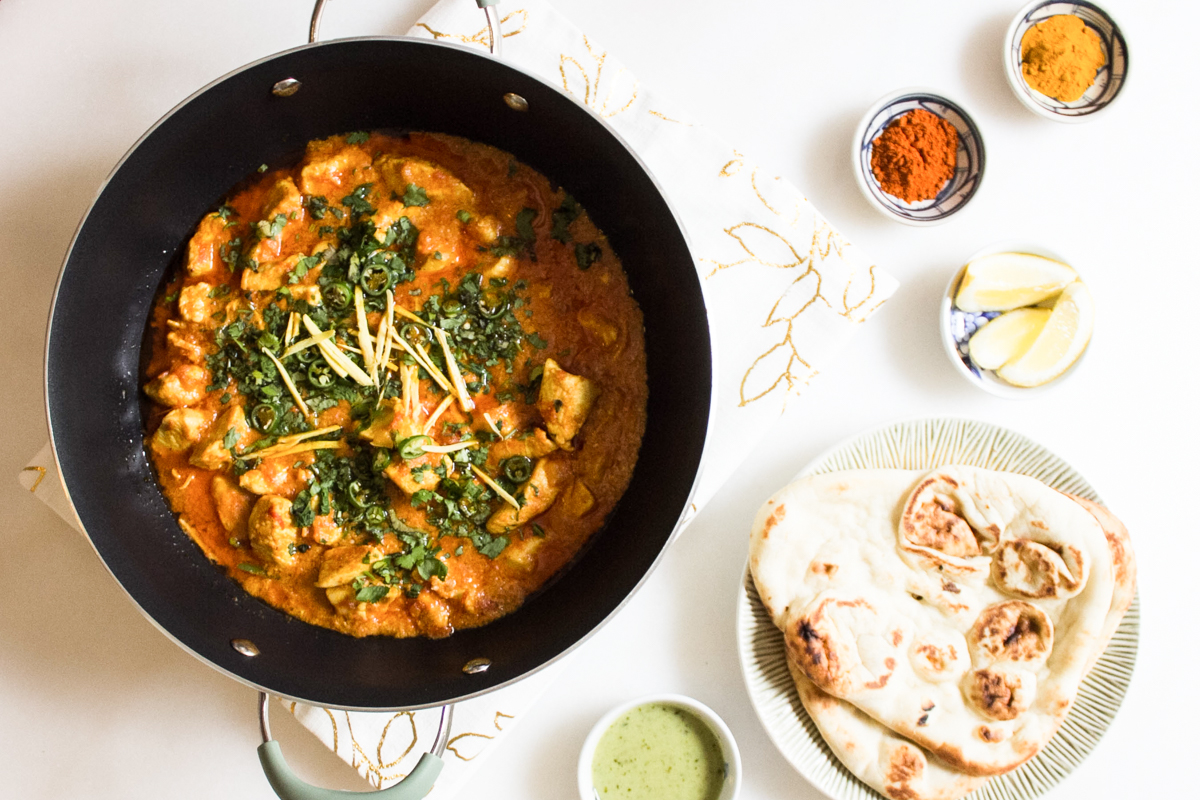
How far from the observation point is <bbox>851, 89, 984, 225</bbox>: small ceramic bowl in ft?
10.1

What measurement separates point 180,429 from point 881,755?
266 centimetres

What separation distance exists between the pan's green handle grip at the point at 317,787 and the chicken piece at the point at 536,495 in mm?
765

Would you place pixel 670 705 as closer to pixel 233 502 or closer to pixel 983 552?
pixel 983 552

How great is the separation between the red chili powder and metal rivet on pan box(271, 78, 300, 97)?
2.13 metres

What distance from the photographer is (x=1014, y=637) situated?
9.11 ft

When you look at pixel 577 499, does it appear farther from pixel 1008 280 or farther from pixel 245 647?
pixel 1008 280

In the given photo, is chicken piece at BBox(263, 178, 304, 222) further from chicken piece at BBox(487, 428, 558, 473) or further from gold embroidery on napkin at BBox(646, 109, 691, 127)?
gold embroidery on napkin at BBox(646, 109, 691, 127)

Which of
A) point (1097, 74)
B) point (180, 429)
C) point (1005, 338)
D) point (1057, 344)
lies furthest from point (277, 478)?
point (1097, 74)

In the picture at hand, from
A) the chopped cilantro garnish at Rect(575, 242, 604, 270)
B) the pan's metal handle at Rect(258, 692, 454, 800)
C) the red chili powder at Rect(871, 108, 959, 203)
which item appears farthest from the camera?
the red chili powder at Rect(871, 108, 959, 203)

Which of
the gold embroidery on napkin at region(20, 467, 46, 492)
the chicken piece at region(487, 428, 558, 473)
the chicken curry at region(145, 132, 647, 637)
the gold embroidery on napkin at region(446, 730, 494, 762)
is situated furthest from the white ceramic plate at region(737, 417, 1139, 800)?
the gold embroidery on napkin at region(20, 467, 46, 492)

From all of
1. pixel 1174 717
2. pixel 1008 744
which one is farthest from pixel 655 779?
pixel 1174 717

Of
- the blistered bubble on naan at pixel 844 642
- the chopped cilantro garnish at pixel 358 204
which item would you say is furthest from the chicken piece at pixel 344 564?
the blistered bubble on naan at pixel 844 642

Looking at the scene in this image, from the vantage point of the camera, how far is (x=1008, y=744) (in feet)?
9.09

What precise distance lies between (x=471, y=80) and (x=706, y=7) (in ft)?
3.56
